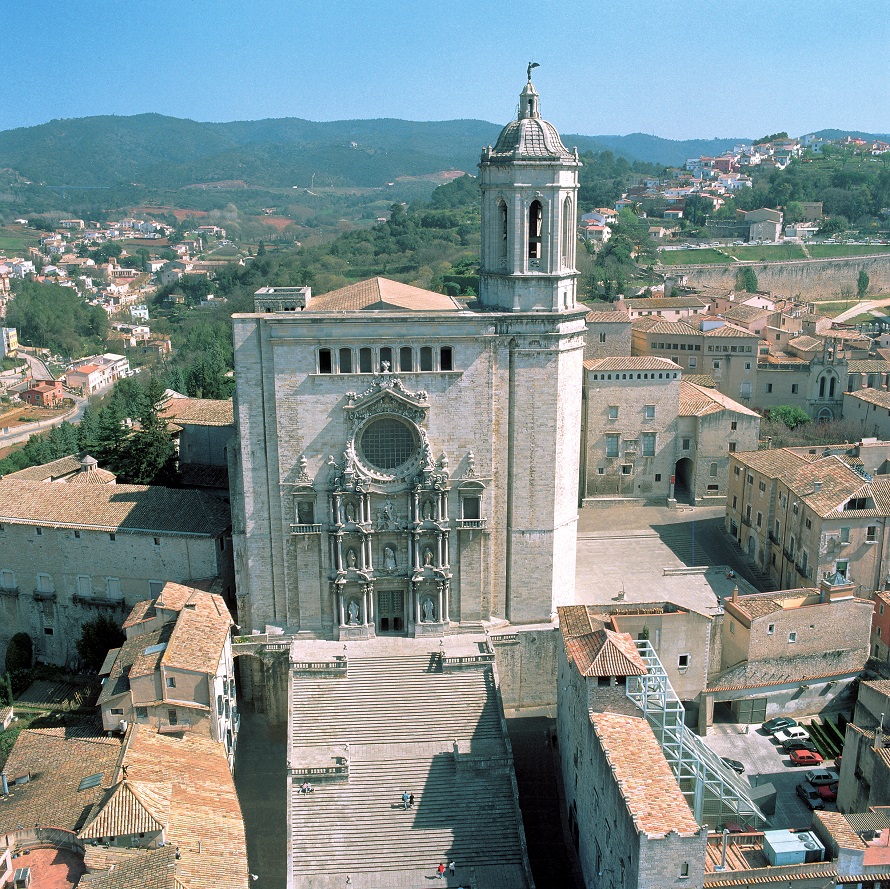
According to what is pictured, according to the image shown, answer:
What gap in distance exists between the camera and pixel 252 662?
35125mm

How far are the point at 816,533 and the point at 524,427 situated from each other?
13.4 meters

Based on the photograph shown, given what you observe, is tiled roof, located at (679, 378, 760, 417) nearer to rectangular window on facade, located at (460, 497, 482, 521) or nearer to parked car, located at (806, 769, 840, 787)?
rectangular window on facade, located at (460, 497, 482, 521)

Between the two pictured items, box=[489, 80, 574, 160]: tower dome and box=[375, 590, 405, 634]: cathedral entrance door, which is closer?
box=[489, 80, 574, 160]: tower dome

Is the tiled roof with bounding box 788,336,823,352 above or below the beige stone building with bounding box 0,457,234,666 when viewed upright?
above

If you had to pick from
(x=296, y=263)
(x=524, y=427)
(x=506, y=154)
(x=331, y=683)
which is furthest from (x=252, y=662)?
(x=296, y=263)

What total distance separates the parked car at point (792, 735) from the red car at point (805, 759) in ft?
3.34

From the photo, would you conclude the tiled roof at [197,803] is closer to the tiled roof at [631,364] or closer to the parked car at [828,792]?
the parked car at [828,792]

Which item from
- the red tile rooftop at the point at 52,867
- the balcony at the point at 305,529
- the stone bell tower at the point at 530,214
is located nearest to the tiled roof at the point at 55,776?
the red tile rooftop at the point at 52,867

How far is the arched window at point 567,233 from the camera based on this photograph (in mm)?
34281

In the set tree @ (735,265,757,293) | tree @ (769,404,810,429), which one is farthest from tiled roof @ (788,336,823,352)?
tree @ (735,265,757,293)

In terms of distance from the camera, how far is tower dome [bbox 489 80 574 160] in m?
33.5

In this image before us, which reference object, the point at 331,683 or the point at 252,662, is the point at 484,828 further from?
the point at 252,662

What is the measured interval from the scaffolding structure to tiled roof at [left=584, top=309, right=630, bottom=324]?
34.5 meters

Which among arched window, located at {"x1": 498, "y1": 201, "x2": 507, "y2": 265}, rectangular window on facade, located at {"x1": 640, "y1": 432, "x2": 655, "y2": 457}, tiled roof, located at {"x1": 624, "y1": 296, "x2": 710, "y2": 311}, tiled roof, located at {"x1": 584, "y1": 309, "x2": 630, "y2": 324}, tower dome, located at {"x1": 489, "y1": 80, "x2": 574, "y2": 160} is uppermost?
tower dome, located at {"x1": 489, "y1": 80, "x2": 574, "y2": 160}
